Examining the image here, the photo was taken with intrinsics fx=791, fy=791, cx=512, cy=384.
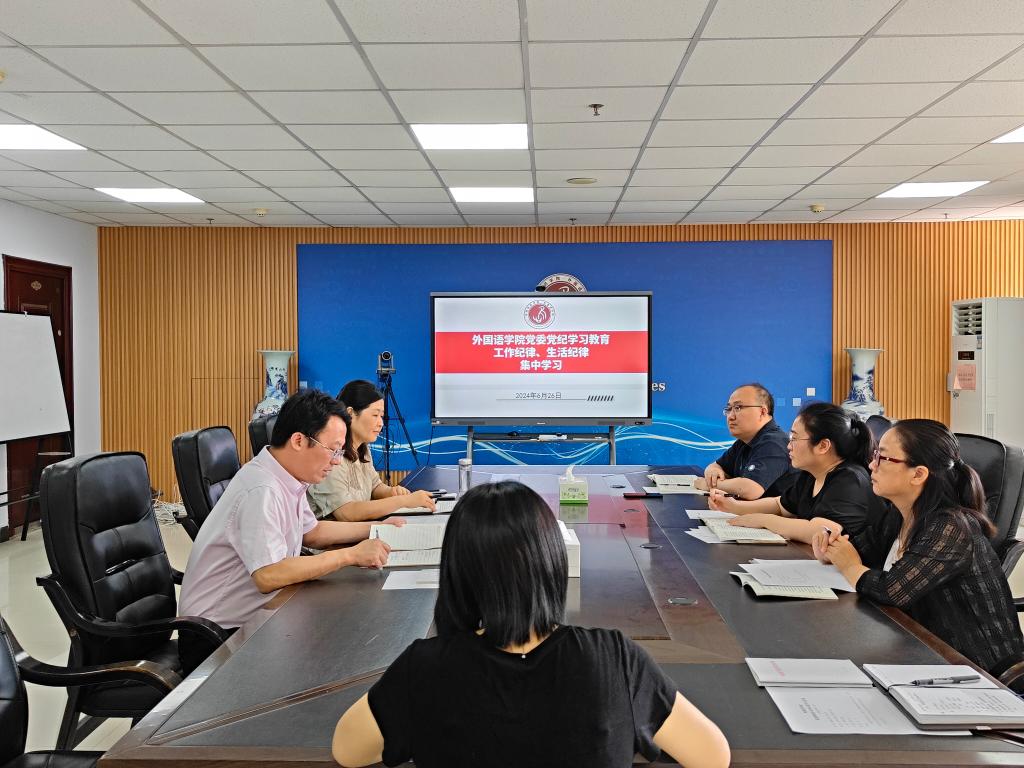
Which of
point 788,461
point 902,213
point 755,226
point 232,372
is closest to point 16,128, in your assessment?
point 232,372

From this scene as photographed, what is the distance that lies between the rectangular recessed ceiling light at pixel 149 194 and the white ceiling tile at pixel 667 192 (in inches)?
140

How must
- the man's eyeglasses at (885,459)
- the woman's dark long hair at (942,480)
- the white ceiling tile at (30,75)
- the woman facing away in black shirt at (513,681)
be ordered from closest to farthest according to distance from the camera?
the woman facing away in black shirt at (513,681)
the woman's dark long hair at (942,480)
the man's eyeglasses at (885,459)
the white ceiling tile at (30,75)

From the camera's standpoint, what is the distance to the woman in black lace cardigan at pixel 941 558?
1.97m

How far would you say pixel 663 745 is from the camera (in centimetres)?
116

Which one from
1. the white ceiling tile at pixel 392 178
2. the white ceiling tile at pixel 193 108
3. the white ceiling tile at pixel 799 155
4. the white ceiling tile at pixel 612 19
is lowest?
the white ceiling tile at pixel 799 155

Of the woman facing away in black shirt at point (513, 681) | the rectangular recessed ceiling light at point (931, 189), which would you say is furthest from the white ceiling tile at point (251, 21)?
the rectangular recessed ceiling light at point (931, 189)

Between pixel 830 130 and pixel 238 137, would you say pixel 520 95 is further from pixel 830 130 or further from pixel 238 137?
pixel 830 130

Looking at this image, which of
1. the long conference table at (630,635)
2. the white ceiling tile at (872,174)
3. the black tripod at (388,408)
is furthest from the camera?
the black tripod at (388,408)

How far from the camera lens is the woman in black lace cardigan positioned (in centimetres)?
197

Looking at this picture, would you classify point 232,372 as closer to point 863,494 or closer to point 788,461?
point 788,461

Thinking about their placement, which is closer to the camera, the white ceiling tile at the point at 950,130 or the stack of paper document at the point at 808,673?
the stack of paper document at the point at 808,673

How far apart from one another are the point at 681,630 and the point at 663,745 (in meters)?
0.70

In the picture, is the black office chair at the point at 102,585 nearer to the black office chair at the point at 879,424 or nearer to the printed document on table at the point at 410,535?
the printed document on table at the point at 410,535

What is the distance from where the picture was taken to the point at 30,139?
15.4ft
